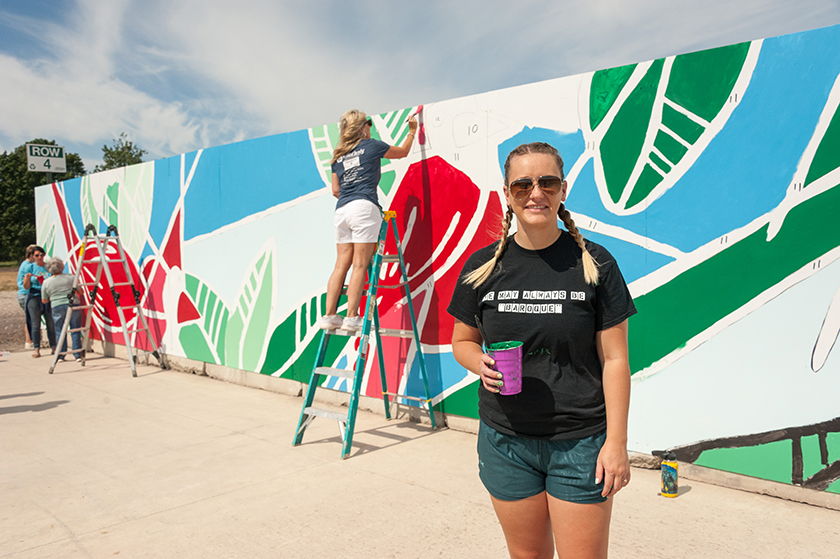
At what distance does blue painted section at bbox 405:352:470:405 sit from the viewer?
A: 4.84m

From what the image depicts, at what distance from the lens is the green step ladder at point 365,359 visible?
4438mm

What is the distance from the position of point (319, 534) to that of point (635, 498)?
70.3 inches

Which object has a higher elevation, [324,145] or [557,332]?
[324,145]

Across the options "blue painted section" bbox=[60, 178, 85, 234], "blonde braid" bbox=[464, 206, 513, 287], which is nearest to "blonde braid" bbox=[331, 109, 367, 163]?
"blonde braid" bbox=[464, 206, 513, 287]

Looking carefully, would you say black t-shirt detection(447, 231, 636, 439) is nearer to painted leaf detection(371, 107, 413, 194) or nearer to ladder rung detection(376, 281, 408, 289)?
ladder rung detection(376, 281, 408, 289)

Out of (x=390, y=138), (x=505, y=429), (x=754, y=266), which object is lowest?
(x=505, y=429)

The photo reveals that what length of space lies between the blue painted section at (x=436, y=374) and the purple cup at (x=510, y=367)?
3072 millimetres

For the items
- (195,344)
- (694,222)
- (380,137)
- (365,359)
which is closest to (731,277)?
(694,222)

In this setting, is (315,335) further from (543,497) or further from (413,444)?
(543,497)

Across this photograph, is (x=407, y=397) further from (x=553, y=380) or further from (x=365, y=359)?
(x=553, y=380)

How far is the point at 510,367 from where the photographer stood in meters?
1.69

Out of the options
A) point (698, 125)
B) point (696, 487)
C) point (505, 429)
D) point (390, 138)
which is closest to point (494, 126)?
point (390, 138)

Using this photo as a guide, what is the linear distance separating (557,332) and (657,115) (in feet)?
8.66

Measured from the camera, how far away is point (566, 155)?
4207 mm
